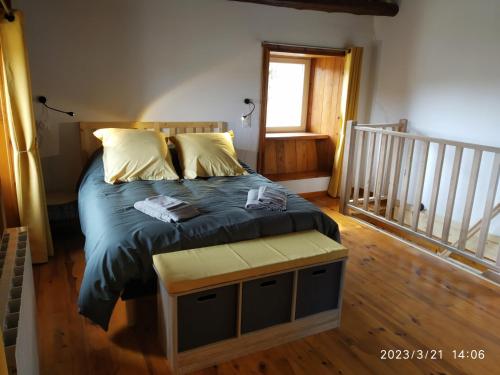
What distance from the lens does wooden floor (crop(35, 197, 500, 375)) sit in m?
1.88

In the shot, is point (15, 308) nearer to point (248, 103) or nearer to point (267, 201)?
point (267, 201)

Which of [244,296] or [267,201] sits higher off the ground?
[267,201]

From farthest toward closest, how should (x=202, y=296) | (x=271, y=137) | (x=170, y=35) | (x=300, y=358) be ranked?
(x=271, y=137), (x=170, y=35), (x=300, y=358), (x=202, y=296)

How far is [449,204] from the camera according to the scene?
301 centimetres

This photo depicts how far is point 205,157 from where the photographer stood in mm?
3139

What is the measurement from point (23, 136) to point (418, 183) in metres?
3.13

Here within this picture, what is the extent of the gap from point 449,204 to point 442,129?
1.28 metres

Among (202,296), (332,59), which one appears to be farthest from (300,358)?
(332,59)

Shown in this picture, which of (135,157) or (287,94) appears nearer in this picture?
(135,157)

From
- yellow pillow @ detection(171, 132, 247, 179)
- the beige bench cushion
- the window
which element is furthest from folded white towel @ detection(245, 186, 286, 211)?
the window

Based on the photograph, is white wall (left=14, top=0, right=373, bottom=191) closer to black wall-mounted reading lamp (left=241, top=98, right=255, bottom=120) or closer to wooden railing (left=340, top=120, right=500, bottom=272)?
black wall-mounted reading lamp (left=241, top=98, right=255, bottom=120)

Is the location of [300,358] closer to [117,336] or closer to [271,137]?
[117,336]

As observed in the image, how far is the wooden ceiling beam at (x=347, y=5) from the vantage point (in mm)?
3712

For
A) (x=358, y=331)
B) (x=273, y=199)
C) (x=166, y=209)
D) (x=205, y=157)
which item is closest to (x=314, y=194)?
(x=205, y=157)
